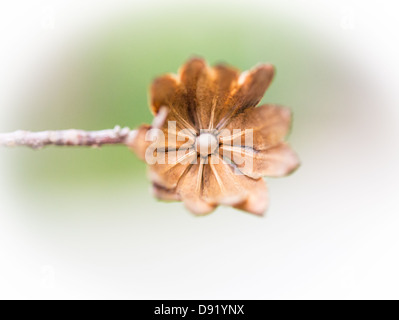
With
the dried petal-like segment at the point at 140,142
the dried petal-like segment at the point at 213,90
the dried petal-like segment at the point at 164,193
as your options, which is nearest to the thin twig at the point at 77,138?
the dried petal-like segment at the point at 140,142

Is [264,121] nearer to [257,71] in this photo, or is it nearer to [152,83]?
[257,71]

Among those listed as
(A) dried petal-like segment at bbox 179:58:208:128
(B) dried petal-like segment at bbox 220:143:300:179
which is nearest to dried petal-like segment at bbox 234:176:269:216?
(B) dried petal-like segment at bbox 220:143:300:179

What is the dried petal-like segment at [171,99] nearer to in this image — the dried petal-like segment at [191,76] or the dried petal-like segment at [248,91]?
the dried petal-like segment at [191,76]

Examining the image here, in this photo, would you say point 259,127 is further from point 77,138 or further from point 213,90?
point 77,138

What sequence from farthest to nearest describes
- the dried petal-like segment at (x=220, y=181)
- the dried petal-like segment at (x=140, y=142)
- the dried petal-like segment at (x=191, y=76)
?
1. the dried petal-like segment at (x=220, y=181)
2. the dried petal-like segment at (x=191, y=76)
3. the dried petal-like segment at (x=140, y=142)

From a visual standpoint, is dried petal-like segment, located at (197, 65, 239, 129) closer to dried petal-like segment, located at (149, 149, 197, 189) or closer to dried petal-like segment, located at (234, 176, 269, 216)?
dried petal-like segment, located at (149, 149, 197, 189)

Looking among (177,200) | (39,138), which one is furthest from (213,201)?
(39,138)
